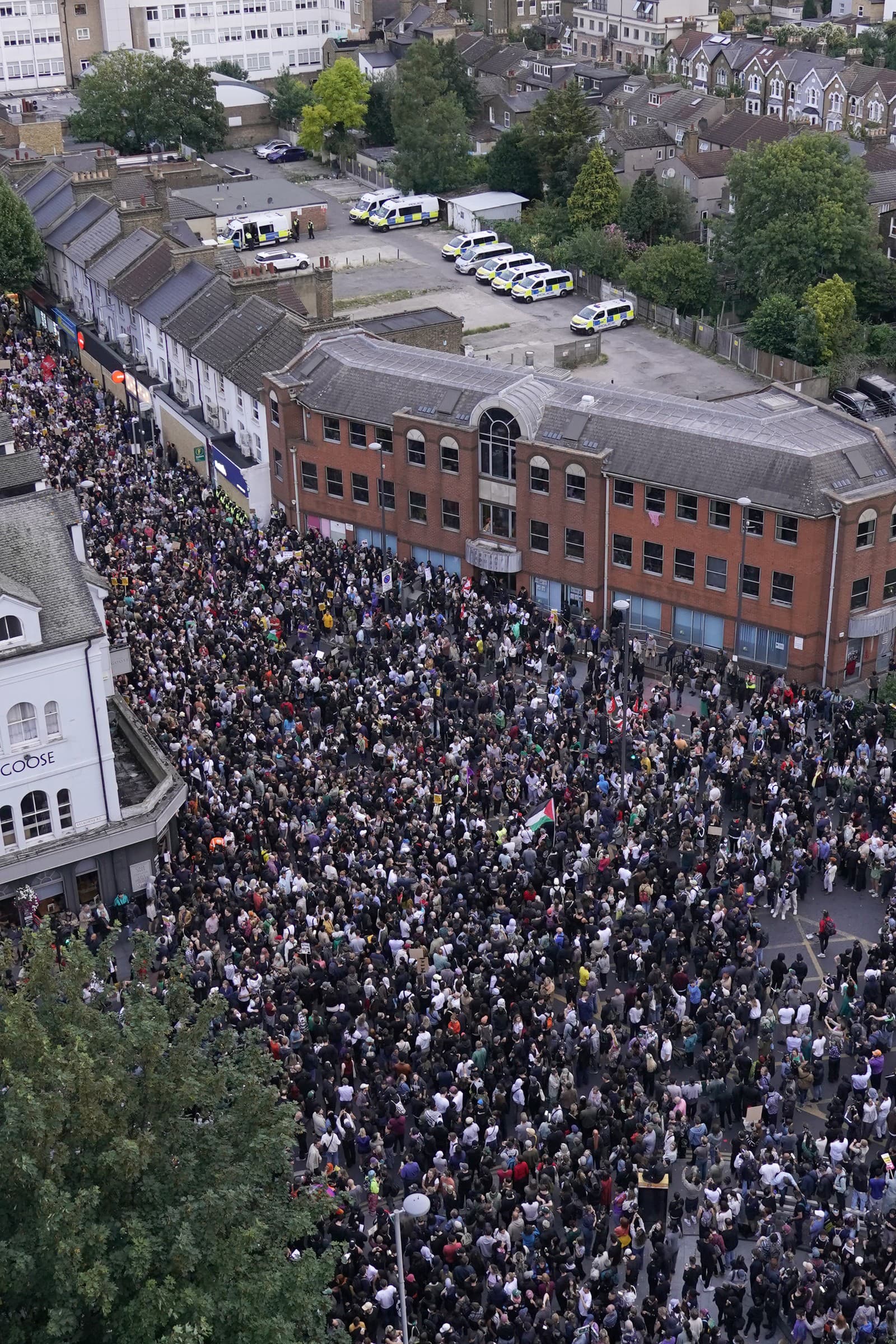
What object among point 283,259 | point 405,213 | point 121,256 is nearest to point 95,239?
point 121,256

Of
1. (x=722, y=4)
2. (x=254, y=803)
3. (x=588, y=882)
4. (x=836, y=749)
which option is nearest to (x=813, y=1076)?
(x=588, y=882)

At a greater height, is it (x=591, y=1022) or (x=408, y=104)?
(x=408, y=104)

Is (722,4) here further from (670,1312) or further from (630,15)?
(670,1312)

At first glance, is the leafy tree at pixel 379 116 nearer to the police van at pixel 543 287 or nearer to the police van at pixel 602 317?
the police van at pixel 543 287

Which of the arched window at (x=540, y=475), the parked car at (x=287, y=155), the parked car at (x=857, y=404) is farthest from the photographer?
the parked car at (x=287, y=155)

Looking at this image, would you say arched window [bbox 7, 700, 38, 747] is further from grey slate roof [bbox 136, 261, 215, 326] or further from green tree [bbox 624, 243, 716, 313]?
green tree [bbox 624, 243, 716, 313]

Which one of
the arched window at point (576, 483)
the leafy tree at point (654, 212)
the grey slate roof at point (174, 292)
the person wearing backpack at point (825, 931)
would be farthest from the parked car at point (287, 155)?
the person wearing backpack at point (825, 931)

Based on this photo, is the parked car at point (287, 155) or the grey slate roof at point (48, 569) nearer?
the grey slate roof at point (48, 569)
